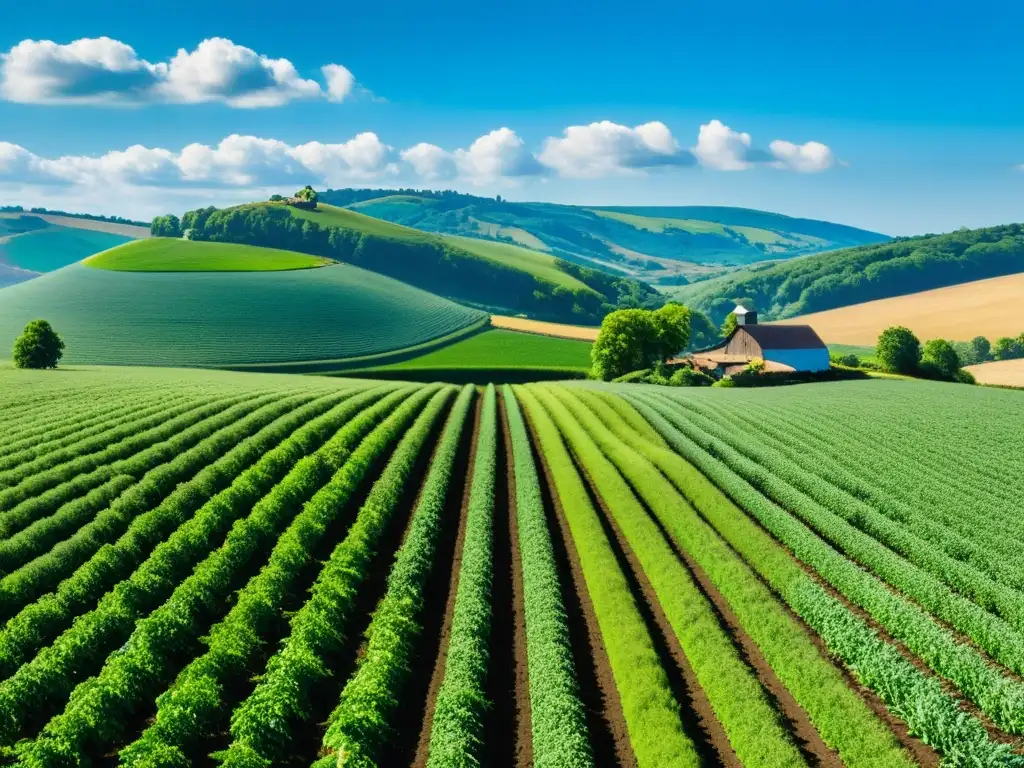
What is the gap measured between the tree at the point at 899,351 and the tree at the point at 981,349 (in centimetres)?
5179

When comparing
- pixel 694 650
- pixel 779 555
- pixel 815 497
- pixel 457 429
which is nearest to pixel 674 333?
pixel 457 429

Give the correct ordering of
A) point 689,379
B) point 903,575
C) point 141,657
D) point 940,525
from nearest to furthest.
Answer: point 141,657, point 903,575, point 940,525, point 689,379

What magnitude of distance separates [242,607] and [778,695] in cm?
1556

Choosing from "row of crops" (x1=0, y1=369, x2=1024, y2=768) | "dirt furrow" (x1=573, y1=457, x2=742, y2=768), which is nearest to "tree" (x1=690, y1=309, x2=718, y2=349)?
"row of crops" (x1=0, y1=369, x2=1024, y2=768)

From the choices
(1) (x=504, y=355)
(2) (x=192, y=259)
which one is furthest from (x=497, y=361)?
(2) (x=192, y=259)

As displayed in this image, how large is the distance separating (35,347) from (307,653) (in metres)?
77.0

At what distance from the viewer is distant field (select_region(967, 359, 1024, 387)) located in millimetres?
96312

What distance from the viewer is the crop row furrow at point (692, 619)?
15578 millimetres

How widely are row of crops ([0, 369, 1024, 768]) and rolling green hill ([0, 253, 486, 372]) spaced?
222ft

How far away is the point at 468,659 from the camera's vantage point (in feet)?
61.0

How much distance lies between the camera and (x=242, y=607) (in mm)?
20906

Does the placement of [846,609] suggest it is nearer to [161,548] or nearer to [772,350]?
[161,548]

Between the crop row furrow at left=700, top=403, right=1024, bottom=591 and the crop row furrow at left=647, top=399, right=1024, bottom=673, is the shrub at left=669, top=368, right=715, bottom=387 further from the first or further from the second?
the crop row furrow at left=647, top=399, right=1024, bottom=673

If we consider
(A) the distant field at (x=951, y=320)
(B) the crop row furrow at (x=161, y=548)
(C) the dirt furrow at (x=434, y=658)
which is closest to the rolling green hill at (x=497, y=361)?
(B) the crop row furrow at (x=161, y=548)
